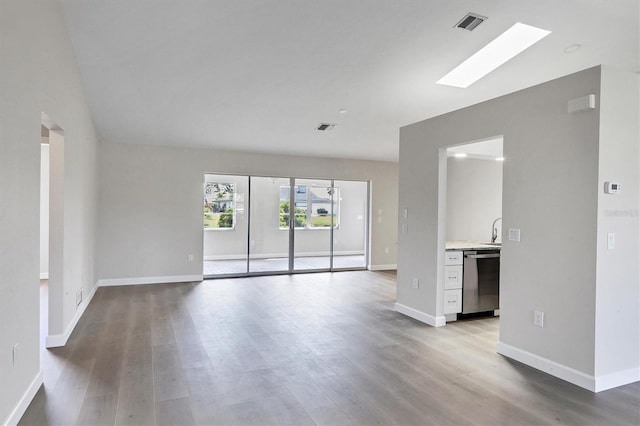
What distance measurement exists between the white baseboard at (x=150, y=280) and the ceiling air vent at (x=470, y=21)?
5.84 meters

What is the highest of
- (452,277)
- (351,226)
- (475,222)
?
(475,222)

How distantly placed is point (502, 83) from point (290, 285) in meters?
4.50

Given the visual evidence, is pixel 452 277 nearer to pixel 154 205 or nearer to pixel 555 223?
pixel 555 223

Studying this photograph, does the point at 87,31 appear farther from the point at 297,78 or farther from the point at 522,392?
the point at 522,392

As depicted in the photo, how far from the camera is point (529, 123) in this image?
3.39 meters

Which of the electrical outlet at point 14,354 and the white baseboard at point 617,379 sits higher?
the electrical outlet at point 14,354

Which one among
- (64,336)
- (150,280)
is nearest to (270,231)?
(150,280)

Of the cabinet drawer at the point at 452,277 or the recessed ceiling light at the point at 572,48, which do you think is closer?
the recessed ceiling light at the point at 572,48

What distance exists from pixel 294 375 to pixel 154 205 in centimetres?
480

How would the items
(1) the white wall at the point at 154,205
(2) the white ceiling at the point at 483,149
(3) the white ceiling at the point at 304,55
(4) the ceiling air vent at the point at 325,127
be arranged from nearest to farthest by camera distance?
(3) the white ceiling at the point at 304,55, (2) the white ceiling at the point at 483,149, (4) the ceiling air vent at the point at 325,127, (1) the white wall at the point at 154,205

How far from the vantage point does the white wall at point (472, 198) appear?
19.0 ft

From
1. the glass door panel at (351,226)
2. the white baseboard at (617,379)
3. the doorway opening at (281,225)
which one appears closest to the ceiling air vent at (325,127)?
the doorway opening at (281,225)

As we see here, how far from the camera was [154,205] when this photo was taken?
6.76m

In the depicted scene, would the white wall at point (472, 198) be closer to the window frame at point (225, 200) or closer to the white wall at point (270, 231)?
the white wall at point (270, 231)
